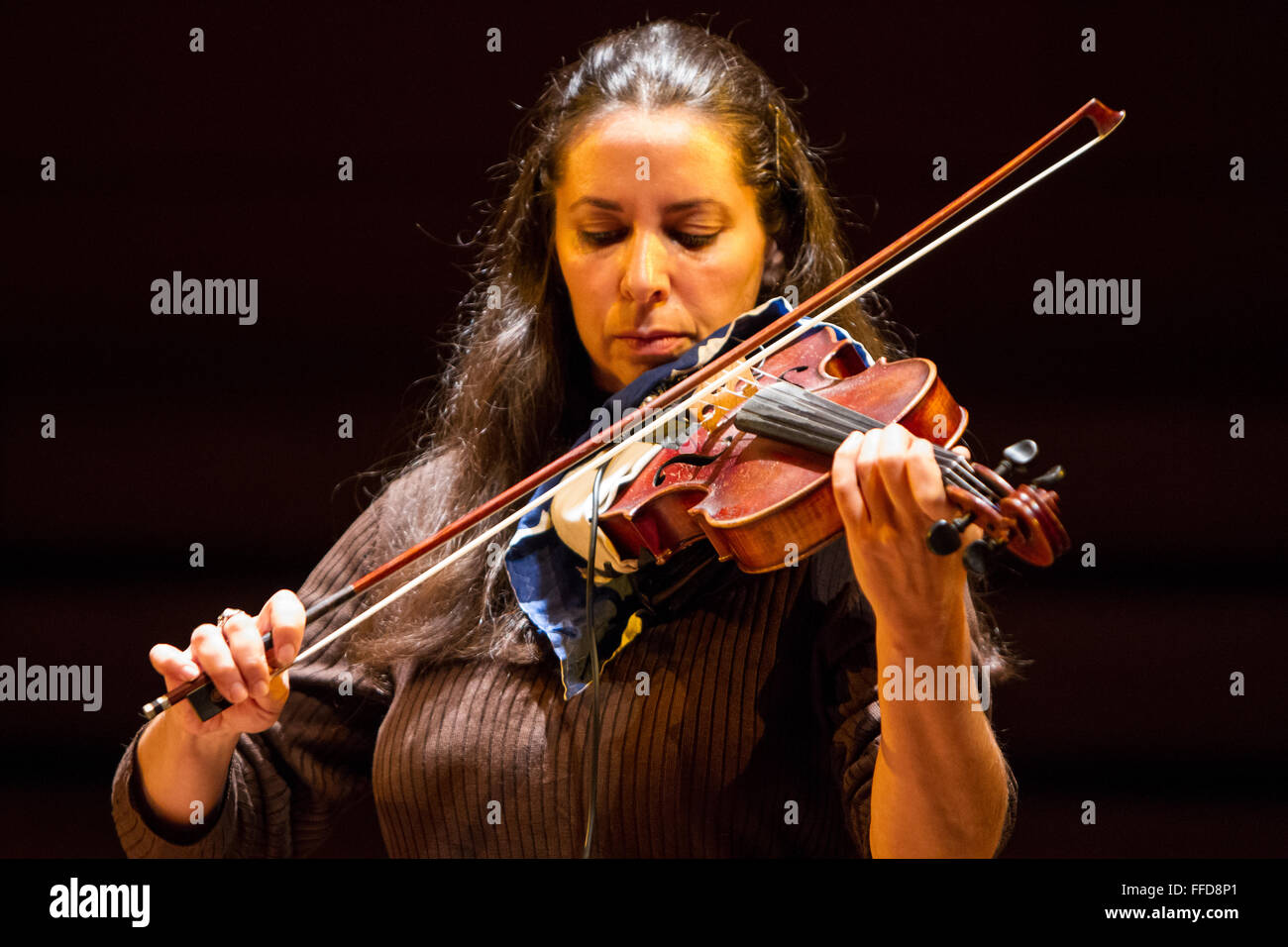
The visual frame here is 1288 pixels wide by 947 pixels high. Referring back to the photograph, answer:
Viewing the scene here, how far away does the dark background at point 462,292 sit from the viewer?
1.79 m

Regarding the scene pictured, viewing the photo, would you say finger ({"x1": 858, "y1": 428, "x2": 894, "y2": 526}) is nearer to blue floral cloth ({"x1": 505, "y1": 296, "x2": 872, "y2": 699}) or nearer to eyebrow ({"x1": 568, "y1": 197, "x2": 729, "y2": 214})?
blue floral cloth ({"x1": 505, "y1": 296, "x2": 872, "y2": 699})

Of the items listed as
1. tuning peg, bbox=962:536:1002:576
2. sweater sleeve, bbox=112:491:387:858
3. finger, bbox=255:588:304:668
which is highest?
tuning peg, bbox=962:536:1002:576

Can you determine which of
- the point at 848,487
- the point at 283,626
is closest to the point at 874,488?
the point at 848,487

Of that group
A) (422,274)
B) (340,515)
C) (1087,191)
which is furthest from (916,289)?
(340,515)

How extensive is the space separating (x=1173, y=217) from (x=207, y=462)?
1.47 m

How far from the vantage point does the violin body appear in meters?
0.85

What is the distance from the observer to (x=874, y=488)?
0.88 m

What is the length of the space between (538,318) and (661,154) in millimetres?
276

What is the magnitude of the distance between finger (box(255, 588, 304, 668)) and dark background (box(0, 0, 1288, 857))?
915 mm

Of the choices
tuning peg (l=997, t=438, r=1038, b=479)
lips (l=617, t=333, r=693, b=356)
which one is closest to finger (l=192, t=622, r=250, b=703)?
lips (l=617, t=333, r=693, b=356)

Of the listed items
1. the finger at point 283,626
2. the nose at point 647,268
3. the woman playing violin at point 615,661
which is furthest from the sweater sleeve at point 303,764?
the nose at point 647,268

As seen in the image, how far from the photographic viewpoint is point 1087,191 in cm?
179

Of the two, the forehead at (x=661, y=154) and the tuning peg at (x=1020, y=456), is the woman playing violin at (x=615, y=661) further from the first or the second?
the tuning peg at (x=1020, y=456)

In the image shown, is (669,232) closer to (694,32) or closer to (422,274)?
(694,32)
